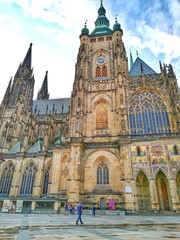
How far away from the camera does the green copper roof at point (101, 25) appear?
36531mm

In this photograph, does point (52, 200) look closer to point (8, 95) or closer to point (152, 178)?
point (152, 178)

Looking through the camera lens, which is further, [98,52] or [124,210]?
[98,52]

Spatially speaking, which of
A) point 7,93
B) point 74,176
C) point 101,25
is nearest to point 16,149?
point 74,176

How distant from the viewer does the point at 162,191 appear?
74.5ft

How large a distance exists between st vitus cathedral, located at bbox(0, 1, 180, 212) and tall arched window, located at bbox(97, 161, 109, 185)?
13 cm

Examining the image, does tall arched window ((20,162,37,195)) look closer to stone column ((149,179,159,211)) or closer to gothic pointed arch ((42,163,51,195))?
gothic pointed arch ((42,163,51,195))

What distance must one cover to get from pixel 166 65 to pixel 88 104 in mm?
14371

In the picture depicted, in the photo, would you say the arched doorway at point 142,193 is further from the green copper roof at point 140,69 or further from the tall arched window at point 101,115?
the green copper roof at point 140,69

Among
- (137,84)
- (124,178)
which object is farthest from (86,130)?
(137,84)

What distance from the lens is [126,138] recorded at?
909 inches

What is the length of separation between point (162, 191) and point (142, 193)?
9.24 ft

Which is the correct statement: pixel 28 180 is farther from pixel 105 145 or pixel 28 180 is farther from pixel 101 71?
pixel 101 71

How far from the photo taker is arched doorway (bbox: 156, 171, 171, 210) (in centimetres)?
2173

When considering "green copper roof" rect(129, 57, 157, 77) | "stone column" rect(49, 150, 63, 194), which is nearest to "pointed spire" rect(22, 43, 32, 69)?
"green copper roof" rect(129, 57, 157, 77)
